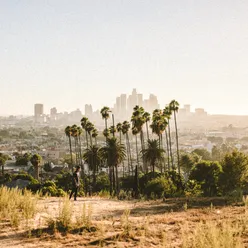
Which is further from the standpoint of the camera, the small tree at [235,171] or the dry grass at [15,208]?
the small tree at [235,171]

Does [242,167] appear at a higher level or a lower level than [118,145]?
lower

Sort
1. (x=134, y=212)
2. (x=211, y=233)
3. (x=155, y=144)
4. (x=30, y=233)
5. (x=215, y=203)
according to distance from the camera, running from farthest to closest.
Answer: (x=155, y=144), (x=215, y=203), (x=134, y=212), (x=30, y=233), (x=211, y=233)

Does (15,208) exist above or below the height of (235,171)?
above

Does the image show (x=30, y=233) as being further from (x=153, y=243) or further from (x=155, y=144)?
(x=155, y=144)

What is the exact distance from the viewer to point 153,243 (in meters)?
7.07

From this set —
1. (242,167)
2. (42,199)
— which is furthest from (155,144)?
(42,199)

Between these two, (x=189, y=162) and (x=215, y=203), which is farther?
(x=189, y=162)

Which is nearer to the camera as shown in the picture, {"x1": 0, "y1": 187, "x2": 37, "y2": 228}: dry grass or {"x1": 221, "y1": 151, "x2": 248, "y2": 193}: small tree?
{"x1": 0, "y1": 187, "x2": 37, "y2": 228}: dry grass

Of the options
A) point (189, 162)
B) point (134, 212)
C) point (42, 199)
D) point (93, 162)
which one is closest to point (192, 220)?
point (134, 212)

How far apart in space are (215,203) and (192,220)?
13.8 feet

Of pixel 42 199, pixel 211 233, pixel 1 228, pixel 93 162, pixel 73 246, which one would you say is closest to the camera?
pixel 211 233

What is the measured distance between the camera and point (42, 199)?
48.6 feet

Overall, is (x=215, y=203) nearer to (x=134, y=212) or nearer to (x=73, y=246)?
(x=134, y=212)

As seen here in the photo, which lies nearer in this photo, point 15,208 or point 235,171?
point 15,208
